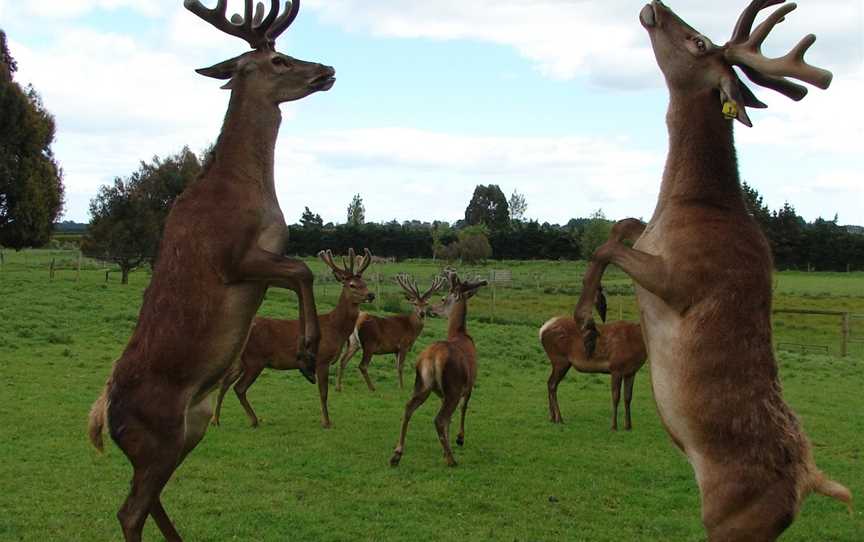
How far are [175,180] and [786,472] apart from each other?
1147 inches

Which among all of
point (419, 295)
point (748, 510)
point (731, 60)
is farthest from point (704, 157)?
point (419, 295)

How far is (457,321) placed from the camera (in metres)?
11.6

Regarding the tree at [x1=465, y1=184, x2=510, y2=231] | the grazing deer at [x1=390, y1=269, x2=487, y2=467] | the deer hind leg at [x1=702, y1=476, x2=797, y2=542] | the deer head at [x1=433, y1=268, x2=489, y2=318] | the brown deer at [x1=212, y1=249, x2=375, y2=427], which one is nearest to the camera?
the deer hind leg at [x1=702, y1=476, x2=797, y2=542]

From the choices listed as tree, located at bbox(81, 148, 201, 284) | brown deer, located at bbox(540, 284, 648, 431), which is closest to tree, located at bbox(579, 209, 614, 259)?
tree, located at bbox(81, 148, 201, 284)

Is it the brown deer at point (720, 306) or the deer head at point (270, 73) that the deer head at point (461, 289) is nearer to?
the deer head at point (270, 73)

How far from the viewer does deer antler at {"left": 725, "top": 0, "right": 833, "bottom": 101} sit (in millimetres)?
4164

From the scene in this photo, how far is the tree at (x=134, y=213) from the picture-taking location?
30188 millimetres

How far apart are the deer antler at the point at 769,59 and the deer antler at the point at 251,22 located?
287 cm

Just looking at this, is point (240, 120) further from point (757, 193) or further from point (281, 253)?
point (757, 193)

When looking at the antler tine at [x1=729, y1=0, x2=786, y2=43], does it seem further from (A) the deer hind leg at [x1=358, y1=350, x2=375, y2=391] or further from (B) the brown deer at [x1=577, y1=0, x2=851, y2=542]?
(A) the deer hind leg at [x1=358, y1=350, x2=375, y2=391]

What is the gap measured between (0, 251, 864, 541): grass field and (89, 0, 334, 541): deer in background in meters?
1.97

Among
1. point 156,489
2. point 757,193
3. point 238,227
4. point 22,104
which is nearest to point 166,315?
point 238,227

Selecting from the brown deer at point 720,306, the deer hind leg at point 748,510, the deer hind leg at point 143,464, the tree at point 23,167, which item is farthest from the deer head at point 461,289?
the tree at point 23,167

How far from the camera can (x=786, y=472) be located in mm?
4223
